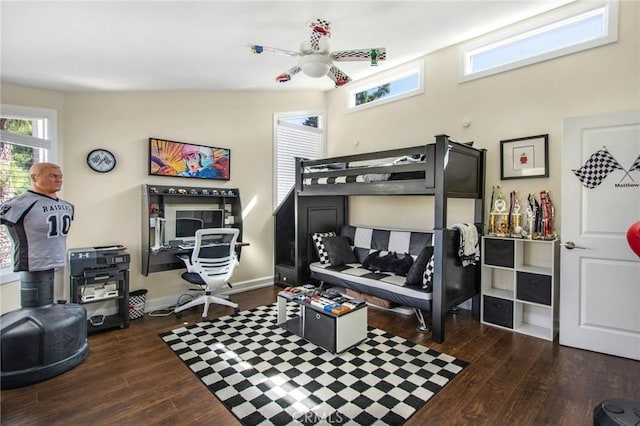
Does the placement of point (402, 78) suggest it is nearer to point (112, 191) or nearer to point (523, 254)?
point (523, 254)

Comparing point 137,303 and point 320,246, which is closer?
Result: point 137,303

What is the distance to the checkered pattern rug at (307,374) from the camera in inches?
77.5

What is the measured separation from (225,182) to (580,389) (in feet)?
13.6

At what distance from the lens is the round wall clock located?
3.38m

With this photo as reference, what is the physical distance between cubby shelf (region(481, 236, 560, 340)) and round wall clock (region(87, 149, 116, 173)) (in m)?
4.14

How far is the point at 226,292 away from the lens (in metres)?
4.35

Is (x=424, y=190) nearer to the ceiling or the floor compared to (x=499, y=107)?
nearer to the floor

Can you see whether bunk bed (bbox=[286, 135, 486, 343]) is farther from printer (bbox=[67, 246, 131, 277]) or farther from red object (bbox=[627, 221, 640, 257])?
printer (bbox=[67, 246, 131, 277])

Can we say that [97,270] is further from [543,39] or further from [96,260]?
[543,39]

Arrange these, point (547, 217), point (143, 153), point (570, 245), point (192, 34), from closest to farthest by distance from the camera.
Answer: point (192, 34) < point (570, 245) < point (547, 217) < point (143, 153)

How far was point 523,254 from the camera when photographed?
11.0 feet

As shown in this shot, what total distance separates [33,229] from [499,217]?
4236mm

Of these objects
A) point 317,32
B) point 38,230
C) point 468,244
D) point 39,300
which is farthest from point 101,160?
point 468,244

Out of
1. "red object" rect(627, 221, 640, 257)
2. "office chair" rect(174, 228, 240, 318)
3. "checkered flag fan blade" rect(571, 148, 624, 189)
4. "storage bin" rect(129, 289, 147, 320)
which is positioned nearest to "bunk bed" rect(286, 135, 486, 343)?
"checkered flag fan blade" rect(571, 148, 624, 189)
